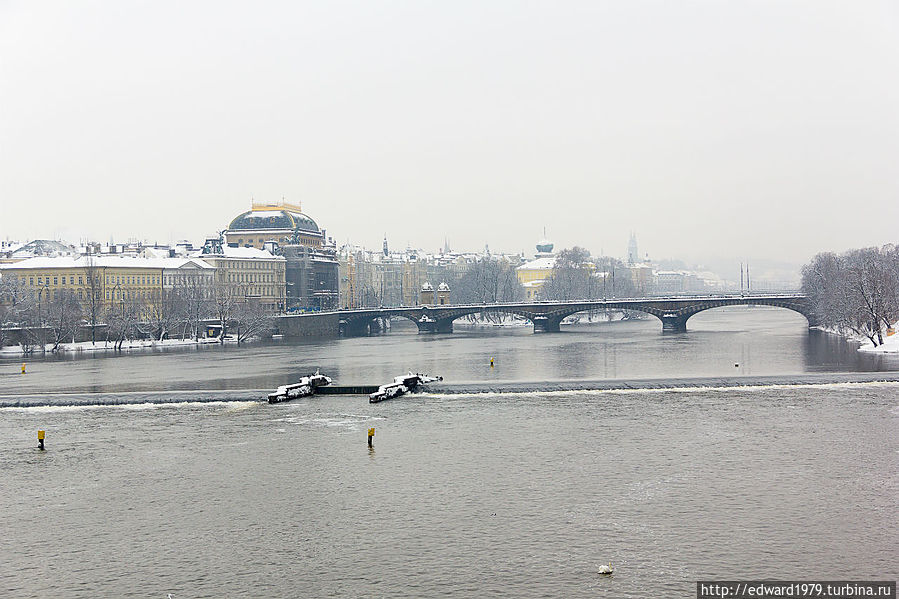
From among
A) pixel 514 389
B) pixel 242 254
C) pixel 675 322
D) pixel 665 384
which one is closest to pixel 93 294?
pixel 242 254

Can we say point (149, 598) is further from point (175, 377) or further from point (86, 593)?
point (175, 377)

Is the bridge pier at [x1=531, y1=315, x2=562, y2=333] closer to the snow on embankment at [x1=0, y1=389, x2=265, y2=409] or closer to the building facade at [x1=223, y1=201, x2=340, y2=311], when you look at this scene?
the building facade at [x1=223, y1=201, x2=340, y2=311]

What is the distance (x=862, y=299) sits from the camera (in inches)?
2842

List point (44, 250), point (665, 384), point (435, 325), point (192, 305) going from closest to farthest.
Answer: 1. point (665, 384)
2. point (192, 305)
3. point (435, 325)
4. point (44, 250)

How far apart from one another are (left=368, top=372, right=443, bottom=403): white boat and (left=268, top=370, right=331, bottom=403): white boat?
3.24m

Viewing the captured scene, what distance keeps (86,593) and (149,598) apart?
1398mm

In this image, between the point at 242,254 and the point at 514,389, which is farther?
the point at 242,254

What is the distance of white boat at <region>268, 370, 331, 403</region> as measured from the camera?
45844mm

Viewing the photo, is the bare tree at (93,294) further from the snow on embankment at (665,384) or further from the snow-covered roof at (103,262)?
the snow on embankment at (665,384)

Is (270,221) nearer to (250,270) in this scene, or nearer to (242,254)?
(242,254)

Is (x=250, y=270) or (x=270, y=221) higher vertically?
(x=270, y=221)

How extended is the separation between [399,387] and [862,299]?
41.3 metres

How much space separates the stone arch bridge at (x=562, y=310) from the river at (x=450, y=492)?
189 feet

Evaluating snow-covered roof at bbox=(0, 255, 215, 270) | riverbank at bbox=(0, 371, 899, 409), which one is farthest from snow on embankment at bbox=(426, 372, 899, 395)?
snow-covered roof at bbox=(0, 255, 215, 270)
